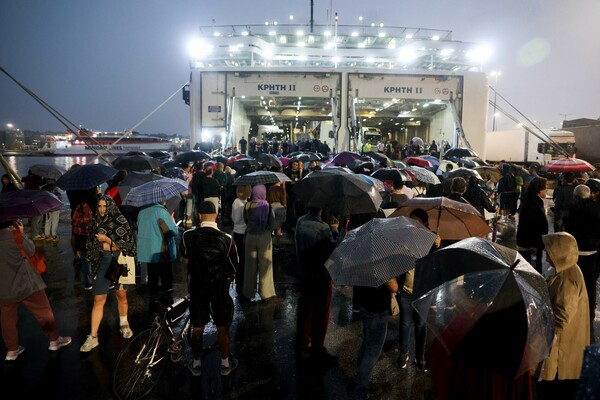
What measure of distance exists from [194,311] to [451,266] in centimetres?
277

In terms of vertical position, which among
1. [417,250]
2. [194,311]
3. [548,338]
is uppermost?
[417,250]

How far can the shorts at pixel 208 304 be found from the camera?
397cm

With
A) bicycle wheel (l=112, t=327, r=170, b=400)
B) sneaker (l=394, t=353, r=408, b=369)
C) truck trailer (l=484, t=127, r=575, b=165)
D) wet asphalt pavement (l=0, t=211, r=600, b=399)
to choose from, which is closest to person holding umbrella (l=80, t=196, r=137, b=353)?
wet asphalt pavement (l=0, t=211, r=600, b=399)

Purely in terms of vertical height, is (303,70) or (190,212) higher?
(303,70)

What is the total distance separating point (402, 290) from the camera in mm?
4160

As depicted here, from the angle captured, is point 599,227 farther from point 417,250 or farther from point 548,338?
point 548,338

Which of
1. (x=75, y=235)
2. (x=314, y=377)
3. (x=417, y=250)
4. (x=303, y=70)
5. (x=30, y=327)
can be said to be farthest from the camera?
(x=303, y=70)

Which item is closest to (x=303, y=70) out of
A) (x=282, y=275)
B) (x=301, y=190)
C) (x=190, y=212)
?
(x=190, y=212)

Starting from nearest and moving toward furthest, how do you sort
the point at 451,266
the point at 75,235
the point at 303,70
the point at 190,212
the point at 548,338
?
1. the point at 548,338
2. the point at 451,266
3. the point at 75,235
4. the point at 190,212
5. the point at 303,70

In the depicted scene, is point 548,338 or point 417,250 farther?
point 417,250

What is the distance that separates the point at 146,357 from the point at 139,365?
3.8 inches

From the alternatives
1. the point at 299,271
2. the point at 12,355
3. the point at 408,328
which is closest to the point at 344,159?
the point at 299,271

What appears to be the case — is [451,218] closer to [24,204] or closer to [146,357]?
[146,357]

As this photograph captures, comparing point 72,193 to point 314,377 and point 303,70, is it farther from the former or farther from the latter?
point 303,70
